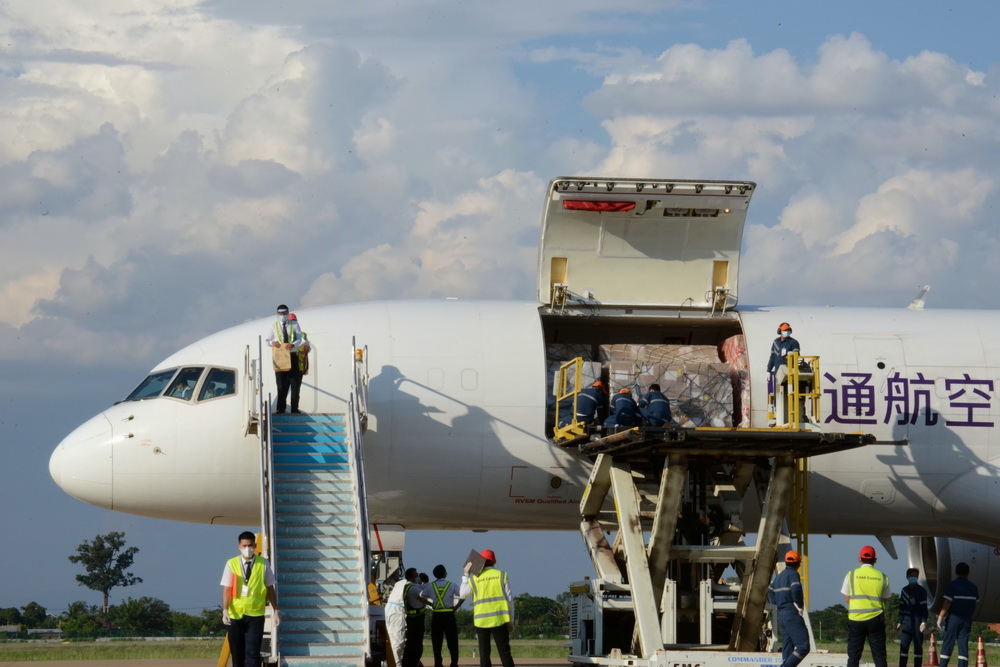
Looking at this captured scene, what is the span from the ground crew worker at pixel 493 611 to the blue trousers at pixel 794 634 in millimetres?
3582

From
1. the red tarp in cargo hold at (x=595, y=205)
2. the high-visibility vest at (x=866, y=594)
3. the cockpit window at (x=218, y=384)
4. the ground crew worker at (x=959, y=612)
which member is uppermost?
the red tarp in cargo hold at (x=595, y=205)

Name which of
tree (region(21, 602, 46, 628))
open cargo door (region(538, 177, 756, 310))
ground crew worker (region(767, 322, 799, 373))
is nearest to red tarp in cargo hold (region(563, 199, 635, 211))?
open cargo door (region(538, 177, 756, 310))

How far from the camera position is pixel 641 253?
22.0 metres

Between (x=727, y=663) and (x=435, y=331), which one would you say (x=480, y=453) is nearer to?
(x=435, y=331)

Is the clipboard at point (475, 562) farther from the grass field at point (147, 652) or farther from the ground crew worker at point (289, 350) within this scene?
the grass field at point (147, 652)

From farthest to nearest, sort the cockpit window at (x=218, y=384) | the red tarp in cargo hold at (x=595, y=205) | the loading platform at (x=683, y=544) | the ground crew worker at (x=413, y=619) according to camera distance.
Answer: the red tarp in cargo hold at (x=595, y=205)
the cockpit window at (x=218, y=384)
the ground crew worker at (x=413, y=619)
the loading platform at (x=683, y=544)

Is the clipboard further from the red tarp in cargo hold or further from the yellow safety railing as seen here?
the red tarp in cargo hold

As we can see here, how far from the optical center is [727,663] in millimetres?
17203

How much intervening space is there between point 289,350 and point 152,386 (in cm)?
296

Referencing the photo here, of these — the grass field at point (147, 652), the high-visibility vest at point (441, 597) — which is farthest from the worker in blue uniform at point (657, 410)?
the grass field at point (147, 652)

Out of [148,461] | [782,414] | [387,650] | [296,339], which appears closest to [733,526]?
[782,414]

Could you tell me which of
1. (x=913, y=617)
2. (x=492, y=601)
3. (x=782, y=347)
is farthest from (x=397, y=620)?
(x=913, y=617)

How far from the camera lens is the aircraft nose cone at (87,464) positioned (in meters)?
20.7

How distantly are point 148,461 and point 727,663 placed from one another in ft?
31.1
